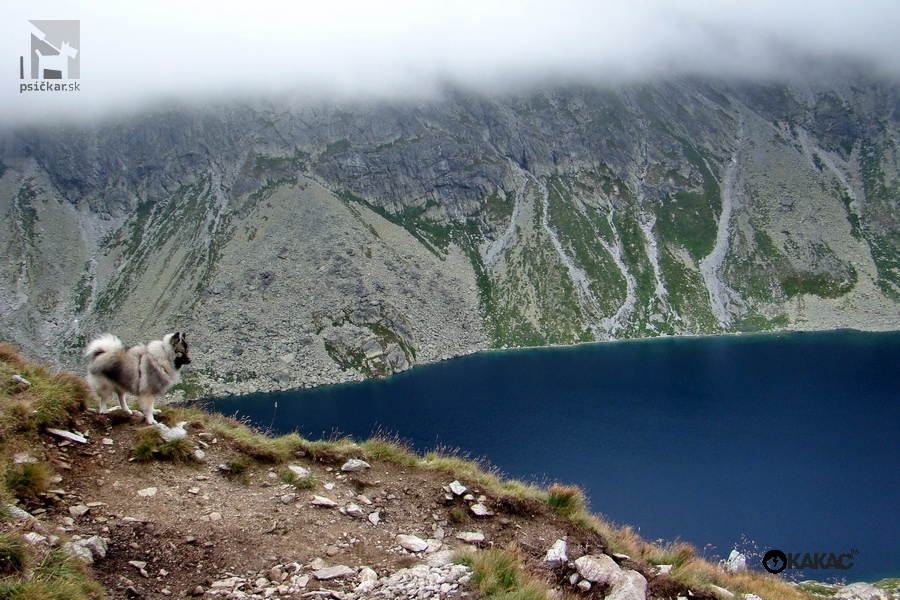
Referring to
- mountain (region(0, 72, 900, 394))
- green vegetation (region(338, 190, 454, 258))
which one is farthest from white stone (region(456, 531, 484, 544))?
green vegetation (region(338, 190, 454, 258))

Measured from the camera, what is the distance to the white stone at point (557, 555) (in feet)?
26.8

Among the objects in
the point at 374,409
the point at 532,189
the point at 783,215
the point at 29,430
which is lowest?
the point at 374,409

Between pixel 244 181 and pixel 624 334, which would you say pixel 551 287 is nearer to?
pixel 624 334

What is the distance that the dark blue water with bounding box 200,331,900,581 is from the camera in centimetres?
4506

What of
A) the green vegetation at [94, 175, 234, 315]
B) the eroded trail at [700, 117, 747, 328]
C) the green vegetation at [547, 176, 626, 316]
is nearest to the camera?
the green vegetation at [94, 175, 234, 315]

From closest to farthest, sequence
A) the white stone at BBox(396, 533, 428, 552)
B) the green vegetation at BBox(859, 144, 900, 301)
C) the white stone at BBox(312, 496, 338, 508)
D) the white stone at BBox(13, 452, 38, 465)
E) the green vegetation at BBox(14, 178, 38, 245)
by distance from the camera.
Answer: the white stone at BBox(13, 452, 38, 465)
the white stone at BBox(396, 533, 428, 552)
the white stone at BBox(312, 496, 338, 508)
the green vegetation at BBox(14, 178, 38, 245)
the green vegetation at BBox(859, 144, 900, 301)

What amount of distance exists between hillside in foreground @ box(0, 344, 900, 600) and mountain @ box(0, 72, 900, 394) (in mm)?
100790

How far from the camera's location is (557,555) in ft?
27.2

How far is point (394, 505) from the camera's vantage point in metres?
9.13

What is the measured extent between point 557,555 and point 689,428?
6863 centimetres

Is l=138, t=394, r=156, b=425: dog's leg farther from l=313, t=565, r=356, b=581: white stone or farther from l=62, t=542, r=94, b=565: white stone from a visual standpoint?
l=313, t=565, r=356, b=581: white stone

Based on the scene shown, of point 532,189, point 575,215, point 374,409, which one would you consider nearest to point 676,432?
point 374,409

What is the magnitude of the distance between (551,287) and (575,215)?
1486 inches

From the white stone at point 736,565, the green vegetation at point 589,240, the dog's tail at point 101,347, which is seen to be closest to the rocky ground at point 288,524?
the dog's tail at point 101,347
